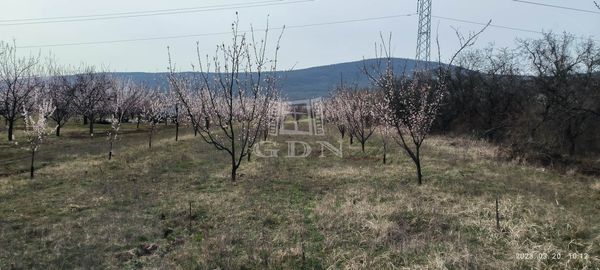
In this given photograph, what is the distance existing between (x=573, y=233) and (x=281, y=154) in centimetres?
1585

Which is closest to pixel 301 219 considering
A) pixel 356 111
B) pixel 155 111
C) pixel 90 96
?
pixel 356 111

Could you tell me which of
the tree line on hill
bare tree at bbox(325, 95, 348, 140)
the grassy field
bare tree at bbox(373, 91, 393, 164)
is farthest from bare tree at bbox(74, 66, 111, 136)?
bare tree at bbox(373, 91, 393, 164)

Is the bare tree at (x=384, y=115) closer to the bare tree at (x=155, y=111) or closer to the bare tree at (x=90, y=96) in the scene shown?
the bare tree at (x=155, y=111)

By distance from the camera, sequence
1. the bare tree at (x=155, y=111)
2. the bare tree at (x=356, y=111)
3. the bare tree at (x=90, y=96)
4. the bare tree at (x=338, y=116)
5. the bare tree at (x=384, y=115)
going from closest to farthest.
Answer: the bare tree at (x=384, y=115), the bare tree at (x=356, y=111), the bare tree at (x=338, y=116), the bare tree at (x=155, y=111), the bare tree at (x=90, y=96)

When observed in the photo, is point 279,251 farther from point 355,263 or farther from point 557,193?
point 557,193

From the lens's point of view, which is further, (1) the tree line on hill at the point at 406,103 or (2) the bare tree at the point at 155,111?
(2) the bare tree at the point at 155,111

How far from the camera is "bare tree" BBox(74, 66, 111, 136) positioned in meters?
37.2

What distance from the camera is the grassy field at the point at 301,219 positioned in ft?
21.4

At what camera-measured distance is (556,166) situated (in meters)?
18.9

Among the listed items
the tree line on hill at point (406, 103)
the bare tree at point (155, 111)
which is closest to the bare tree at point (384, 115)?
the tree line on hill at point (406, 103)

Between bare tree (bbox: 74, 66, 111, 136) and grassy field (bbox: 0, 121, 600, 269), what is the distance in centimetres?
2240

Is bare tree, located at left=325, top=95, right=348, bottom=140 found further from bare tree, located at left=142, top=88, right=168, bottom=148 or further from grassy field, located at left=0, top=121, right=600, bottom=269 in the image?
grassy field, located at left=0, top=121, right=600, bottom=269

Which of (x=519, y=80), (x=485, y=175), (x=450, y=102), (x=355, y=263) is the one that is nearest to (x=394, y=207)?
(x=355, y=263)

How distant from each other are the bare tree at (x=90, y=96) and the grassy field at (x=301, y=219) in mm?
22395
